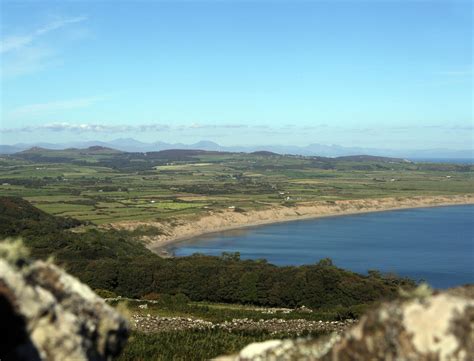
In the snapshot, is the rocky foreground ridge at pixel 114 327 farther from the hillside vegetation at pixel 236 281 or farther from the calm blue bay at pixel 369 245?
the calm blue bay at pixel 369 245

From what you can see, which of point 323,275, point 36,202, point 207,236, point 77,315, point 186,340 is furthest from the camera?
point 36,202

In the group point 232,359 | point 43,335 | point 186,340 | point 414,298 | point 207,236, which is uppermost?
point 414,298

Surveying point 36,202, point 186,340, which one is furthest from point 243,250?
point 186,340

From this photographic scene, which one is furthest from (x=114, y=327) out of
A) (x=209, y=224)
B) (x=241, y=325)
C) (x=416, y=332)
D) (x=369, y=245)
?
(x=209, y=224)

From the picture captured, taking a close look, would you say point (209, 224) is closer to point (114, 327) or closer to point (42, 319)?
point (114, 327)

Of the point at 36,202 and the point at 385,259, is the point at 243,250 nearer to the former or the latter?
the point at 385,259

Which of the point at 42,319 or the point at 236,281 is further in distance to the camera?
the point at 236,281

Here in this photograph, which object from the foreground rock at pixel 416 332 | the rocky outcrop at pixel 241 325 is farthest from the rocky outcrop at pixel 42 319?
the rocky outcrop at pixel 241 325
